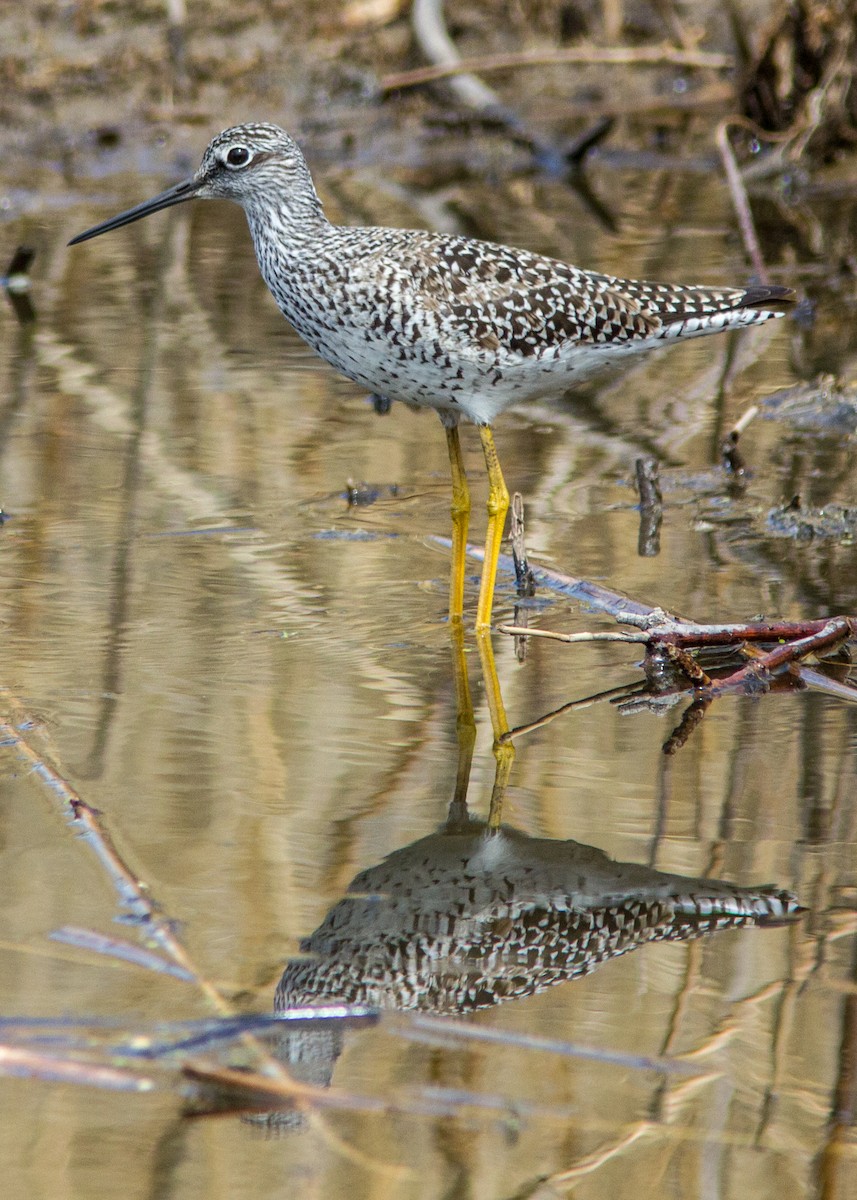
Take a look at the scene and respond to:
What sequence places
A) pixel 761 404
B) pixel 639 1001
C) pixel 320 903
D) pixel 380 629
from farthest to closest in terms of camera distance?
pixel 761 404
pixel 380 629
pixel 320 903
pixel 639 1001

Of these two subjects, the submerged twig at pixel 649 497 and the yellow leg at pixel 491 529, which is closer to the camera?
the yellow leg at pixel 491 529

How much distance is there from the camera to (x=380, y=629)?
22.5 feet

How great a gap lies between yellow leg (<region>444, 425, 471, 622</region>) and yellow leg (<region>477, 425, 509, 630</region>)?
0.10m

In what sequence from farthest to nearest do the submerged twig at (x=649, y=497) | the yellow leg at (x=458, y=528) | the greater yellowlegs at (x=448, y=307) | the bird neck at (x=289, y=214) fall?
the submerged twig at (x=649, y=497), the yellow leg at (x=458, y=528), the bird neck at (x=289, y=214), the greater yellowlegs at (x=448, y=307)

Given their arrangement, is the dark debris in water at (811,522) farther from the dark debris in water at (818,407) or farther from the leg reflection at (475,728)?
the leg reflection at (475,728)

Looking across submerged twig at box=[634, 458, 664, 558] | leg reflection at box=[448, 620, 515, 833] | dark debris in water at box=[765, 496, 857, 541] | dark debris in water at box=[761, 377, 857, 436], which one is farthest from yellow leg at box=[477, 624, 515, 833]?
dark debris in water at box=[761, 377, 857, 436]

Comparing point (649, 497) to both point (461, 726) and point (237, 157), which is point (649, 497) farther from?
point (237, 157)

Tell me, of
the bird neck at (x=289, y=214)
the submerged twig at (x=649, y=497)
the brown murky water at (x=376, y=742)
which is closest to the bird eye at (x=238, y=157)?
the bird neck at (x=289, y=214)

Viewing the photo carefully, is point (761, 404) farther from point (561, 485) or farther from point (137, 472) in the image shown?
point (137, 472)

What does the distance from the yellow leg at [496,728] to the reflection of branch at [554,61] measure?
8.61 m

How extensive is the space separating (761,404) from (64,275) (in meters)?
5.89

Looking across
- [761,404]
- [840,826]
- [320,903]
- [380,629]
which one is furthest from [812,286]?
[320,903]

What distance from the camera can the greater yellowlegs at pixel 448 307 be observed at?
21.4 feet

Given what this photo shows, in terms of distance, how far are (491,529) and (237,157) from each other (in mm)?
1935
